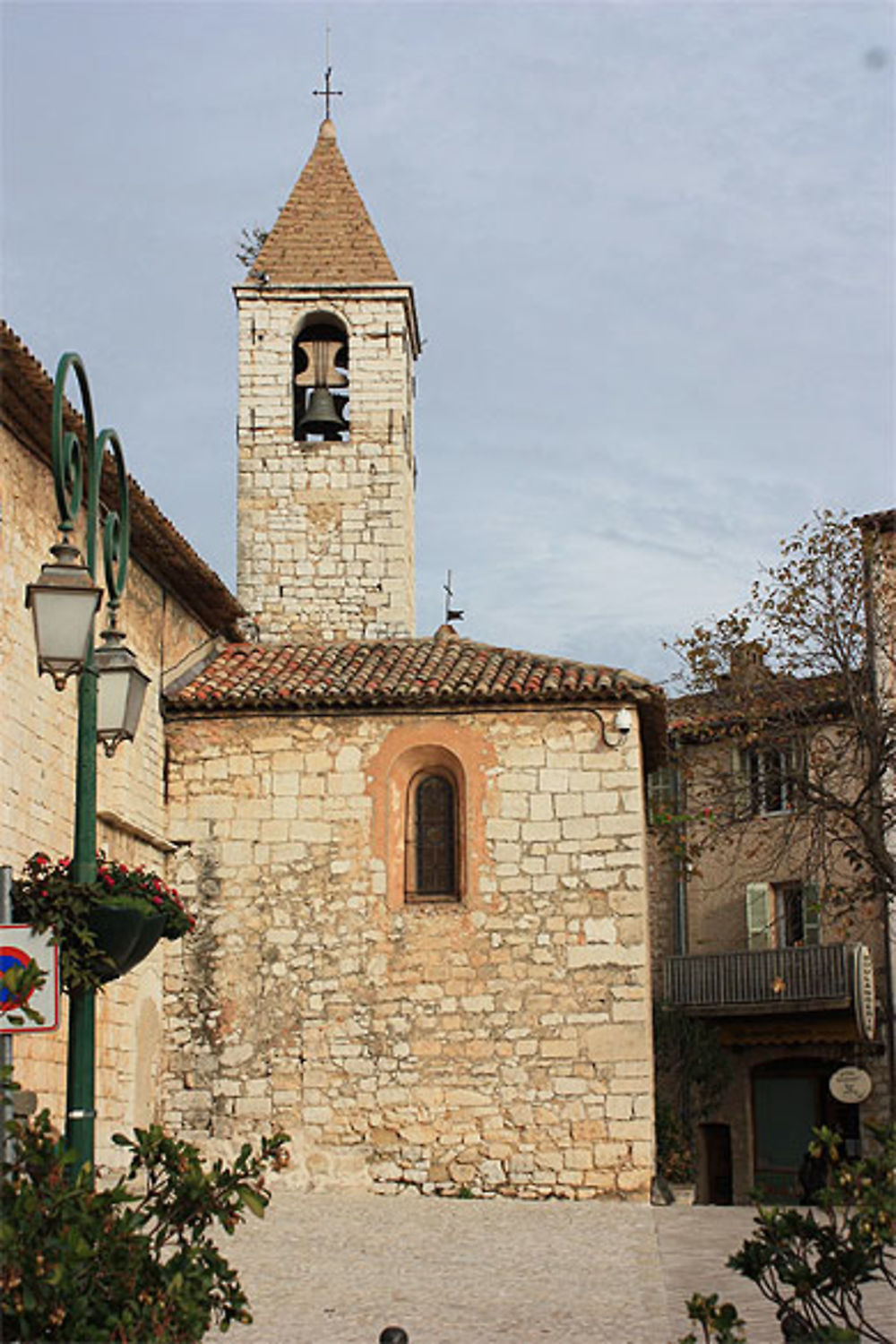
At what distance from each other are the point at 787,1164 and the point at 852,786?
6.12 metres

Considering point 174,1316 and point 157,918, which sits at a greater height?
point 157,918

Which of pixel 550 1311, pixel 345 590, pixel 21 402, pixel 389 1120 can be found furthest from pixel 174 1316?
pixel 345 590

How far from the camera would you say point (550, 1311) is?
395 inches

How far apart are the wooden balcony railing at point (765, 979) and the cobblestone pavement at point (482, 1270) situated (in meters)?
10.3

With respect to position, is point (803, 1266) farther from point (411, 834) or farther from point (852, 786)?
point (852, 786)

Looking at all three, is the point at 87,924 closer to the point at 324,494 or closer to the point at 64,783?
the point at 64,783

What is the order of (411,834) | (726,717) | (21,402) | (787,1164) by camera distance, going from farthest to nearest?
(787,1164) → (726,717) → (411,834) → (21,402)

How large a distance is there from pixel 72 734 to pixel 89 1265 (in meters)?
9.92

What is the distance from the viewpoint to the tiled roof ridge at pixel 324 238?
24.7 metres

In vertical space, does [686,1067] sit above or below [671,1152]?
above

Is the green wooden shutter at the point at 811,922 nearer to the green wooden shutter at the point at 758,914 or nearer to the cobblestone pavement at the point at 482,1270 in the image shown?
the green wooden shutter at the point at 758,914

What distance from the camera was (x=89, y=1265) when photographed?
596 cm

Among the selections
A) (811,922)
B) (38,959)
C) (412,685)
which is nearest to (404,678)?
(412,685)

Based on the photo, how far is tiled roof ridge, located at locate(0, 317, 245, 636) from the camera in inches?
527
